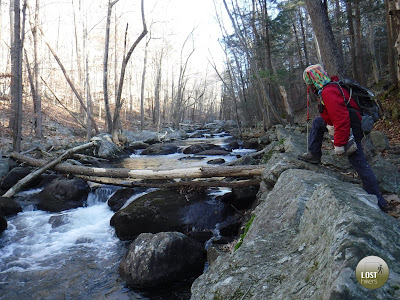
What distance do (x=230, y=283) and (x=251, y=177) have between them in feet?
14.5

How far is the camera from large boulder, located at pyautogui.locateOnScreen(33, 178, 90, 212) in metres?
7.46

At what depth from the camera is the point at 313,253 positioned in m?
1.73

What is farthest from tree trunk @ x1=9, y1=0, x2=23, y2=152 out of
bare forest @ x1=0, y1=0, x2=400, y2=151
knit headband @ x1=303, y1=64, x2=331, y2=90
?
knit headband @ x1=303, y1=64, x2=331, y2=90

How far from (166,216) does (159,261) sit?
1620 millimetres

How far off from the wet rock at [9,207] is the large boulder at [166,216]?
2.81m

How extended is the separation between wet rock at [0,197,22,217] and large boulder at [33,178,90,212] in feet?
1.65

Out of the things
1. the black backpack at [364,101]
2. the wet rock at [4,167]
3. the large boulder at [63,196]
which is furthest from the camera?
the wet rock at [4,167]

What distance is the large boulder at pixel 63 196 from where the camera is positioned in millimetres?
7465

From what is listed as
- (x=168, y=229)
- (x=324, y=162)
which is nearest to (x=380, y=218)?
(x=324, y=162)

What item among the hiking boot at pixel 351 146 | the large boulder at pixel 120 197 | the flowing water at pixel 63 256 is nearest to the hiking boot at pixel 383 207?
the hiking boot at pixel 351 146

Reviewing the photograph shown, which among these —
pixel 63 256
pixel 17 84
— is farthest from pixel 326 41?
pixel 17 84

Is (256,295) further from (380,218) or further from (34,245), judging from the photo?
(34,245)

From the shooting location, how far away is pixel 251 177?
6.34 m

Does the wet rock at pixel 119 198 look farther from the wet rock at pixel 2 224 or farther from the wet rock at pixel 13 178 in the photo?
the wet rock at pixel 13 178
